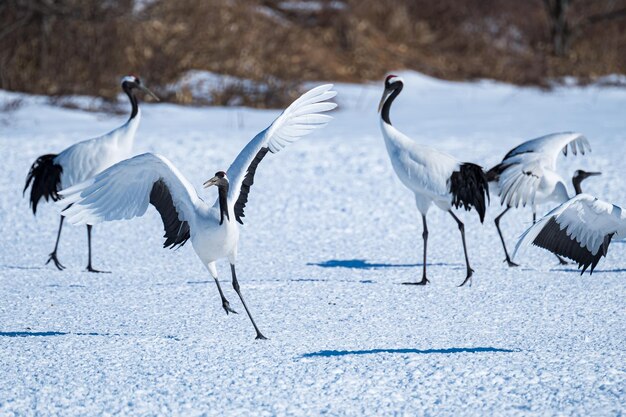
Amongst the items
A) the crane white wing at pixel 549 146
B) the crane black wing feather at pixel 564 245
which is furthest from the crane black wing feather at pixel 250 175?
the crane white wing at pixel 549 146

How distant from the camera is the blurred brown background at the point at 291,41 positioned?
1437 centimetres

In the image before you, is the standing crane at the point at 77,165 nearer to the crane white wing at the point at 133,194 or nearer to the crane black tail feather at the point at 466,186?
the crane white wing at the point at 133,194

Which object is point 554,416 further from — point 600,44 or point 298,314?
point 600,44

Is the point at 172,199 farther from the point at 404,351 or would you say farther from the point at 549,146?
the point at 549,146

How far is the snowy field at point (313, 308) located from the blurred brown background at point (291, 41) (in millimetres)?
3426

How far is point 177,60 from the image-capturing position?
49.5ft

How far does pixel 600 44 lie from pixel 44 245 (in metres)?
15.3

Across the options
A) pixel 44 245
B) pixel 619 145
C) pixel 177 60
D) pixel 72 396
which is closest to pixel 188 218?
pixel 72 396

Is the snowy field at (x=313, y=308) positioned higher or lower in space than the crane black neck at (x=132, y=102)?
lower

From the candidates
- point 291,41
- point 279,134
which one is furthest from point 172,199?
point 291,41

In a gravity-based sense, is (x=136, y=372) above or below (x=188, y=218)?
below

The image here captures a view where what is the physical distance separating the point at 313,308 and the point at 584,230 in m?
1.64

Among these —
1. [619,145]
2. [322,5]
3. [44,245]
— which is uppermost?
[322,5]

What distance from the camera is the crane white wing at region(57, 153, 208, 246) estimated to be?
4.95 m
